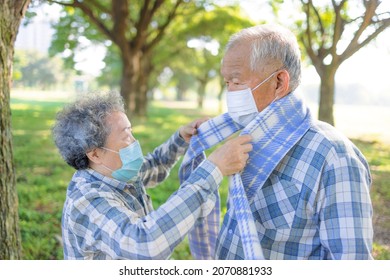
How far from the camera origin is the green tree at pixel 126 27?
1081 cm

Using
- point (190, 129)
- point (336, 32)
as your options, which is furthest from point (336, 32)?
point (190, 129)

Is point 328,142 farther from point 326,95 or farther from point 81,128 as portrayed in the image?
point 326,95

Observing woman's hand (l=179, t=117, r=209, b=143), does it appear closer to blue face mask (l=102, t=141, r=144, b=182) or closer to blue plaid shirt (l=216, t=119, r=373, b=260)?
blue face mask (l=102, t=141, r=144, b=182)

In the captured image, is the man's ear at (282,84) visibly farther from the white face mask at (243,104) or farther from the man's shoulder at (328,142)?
the man's shoulder at (328,142)

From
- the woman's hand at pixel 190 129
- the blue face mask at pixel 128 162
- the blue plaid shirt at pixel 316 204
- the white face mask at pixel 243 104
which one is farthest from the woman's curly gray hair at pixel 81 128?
the blue plaid shirt at pixel 316 204

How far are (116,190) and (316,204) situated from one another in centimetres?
90

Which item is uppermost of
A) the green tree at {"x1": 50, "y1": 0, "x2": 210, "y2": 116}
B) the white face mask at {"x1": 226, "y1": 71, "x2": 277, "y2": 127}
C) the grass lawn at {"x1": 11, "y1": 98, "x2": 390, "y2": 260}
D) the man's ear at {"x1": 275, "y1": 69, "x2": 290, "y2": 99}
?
the green tree at {"x1": 50, "y1": 0, "x2": 210, "y2": 116}

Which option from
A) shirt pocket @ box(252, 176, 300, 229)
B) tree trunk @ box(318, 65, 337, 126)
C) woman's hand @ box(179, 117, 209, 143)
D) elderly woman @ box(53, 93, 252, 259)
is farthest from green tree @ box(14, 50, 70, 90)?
shirt pocket @ box(252, 176, 300, 229)

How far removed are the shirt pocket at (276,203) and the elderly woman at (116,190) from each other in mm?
212

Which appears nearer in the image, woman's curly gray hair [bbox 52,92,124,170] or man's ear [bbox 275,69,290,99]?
man's ear [bbox 275,69,290,99]

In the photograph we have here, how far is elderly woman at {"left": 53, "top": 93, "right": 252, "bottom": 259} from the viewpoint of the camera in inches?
64.1

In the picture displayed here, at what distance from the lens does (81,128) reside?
2004mm
